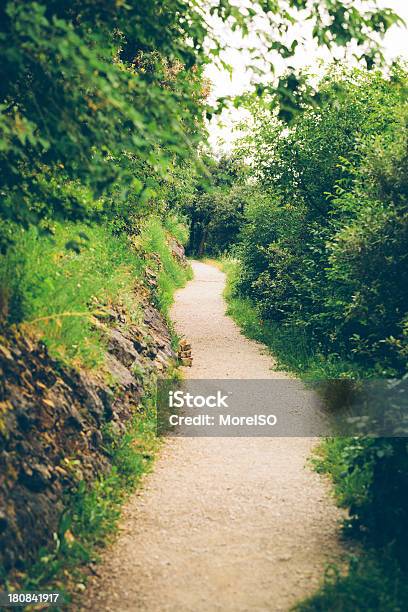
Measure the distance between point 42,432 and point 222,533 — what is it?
1.95 meters

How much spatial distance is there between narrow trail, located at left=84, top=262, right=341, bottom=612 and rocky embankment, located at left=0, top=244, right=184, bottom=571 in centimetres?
66

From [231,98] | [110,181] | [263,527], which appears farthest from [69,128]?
[263,527]

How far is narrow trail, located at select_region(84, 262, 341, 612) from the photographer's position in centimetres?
477

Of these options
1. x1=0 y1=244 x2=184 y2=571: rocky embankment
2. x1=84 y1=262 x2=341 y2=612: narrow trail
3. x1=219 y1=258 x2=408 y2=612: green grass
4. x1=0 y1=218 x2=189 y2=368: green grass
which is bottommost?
x1=84 y1=262 x2=341 y2=612: narrow trail

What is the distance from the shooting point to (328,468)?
7.20 m

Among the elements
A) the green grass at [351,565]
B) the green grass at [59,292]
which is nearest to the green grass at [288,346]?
the green grass at [351,565]

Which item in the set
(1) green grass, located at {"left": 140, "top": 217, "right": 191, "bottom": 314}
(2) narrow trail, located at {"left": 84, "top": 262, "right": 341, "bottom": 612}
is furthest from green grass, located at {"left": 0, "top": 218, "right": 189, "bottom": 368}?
(1) green grass, located at {"left": 140, "top": 217, "right": 191, "bottom": 314}

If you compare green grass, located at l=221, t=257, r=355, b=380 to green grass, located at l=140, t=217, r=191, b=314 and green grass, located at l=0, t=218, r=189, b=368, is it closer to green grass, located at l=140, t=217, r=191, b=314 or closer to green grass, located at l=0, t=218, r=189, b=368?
green grass, located at l=140, t=217, r=191, b=314

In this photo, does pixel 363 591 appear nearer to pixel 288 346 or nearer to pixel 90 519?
pixel 90 519

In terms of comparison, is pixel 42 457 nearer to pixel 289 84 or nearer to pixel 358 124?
pixel 289 84

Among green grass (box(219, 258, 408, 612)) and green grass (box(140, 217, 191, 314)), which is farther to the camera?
green grass (box(140, 217, 191, 314))

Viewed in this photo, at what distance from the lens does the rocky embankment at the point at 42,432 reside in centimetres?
482

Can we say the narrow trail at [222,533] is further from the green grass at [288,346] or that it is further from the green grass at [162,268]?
the green grass at [162,268]

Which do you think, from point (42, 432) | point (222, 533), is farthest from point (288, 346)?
point (42, 432)
